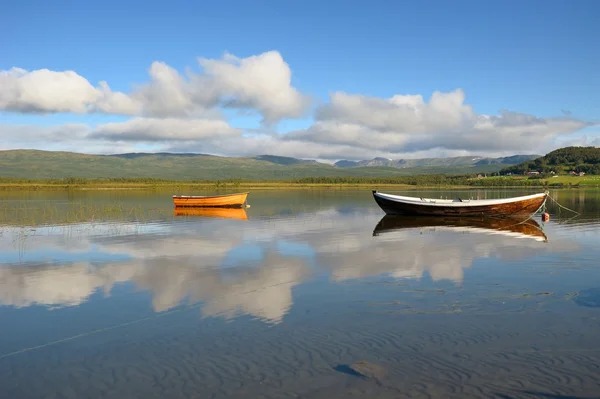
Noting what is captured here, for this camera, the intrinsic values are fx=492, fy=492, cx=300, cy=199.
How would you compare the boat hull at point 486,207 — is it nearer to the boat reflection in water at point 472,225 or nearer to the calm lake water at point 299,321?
the boat reflection in water at point 472,225

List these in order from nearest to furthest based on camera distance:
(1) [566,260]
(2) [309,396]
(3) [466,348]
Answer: (2) [309,396], (3) [466,348], (1) [566,260]

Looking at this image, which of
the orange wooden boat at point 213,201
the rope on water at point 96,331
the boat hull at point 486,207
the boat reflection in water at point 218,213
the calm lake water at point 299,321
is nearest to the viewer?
the calm lake water at point 299,321

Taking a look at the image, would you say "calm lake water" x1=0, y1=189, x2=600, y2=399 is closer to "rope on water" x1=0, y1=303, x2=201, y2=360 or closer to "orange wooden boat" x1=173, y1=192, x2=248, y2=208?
"rope on water" x1=0, y1=303, x2=201, y2=360

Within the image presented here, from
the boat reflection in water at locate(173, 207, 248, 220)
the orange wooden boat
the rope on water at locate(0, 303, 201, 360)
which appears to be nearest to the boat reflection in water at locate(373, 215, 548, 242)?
the boat reflection in water at locate(173, 207, 248, 220)

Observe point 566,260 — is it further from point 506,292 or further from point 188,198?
point 188,198

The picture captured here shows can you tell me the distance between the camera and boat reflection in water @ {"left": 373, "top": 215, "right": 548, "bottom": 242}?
2794cm

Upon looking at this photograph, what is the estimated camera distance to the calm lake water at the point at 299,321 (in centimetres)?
770

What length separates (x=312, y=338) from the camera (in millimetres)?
9594

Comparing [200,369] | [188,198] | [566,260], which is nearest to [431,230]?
[566,260]

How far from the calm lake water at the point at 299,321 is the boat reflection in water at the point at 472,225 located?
577 centimetres

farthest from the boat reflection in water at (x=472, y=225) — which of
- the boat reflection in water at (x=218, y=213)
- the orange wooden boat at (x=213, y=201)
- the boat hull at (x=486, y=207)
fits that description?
the orange wooden boat at (x=213, y=201)

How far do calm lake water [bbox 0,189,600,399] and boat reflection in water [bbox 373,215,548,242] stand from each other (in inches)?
227

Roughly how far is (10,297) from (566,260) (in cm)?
1815

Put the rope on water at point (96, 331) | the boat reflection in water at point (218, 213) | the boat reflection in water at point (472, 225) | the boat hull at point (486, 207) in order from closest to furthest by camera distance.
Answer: the rope on water at point (96, 331), the boat reflection in water at point (472, 225), the boat hull at point (486, 207), the boat reflection in water at point (218, 213)
